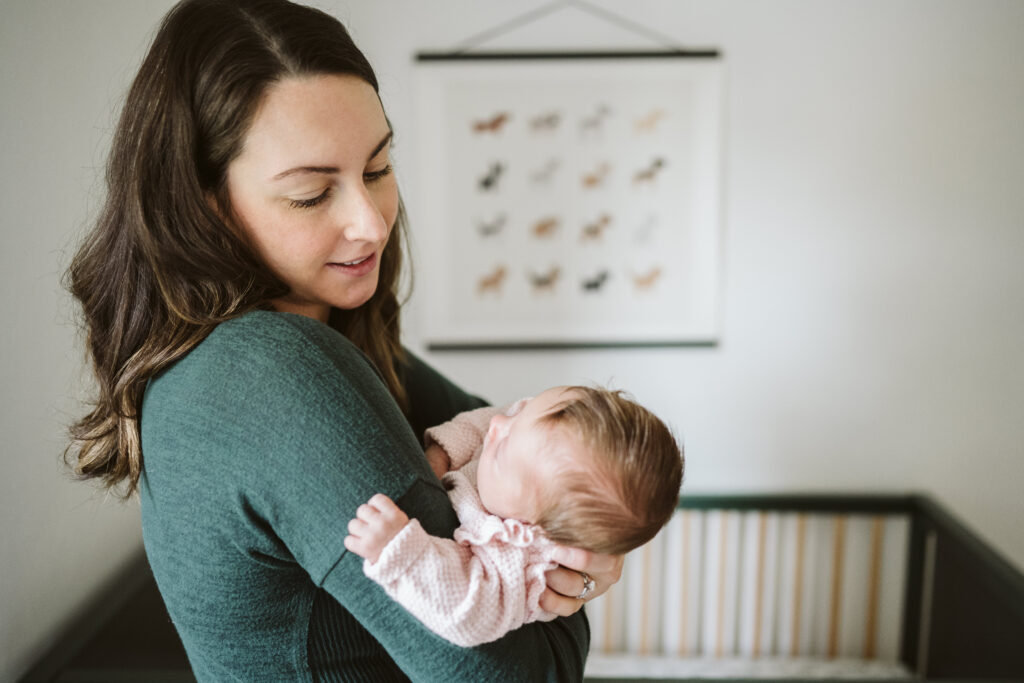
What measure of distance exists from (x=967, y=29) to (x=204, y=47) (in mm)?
2208

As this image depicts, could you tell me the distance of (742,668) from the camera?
89.8 inches

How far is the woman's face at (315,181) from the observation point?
693 millimetres

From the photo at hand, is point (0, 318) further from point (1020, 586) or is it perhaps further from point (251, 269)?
point (1020, 586)

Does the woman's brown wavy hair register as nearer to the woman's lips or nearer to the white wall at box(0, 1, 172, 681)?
the woman's lips

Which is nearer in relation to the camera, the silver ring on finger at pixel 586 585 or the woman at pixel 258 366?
the woman at pixel 258 366

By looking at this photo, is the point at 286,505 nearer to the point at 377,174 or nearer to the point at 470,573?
the point at 470,573

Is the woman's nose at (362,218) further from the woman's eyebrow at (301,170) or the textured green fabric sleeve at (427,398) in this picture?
the textured green fabric sleeve at (427,398)

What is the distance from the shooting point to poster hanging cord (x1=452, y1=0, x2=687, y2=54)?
82.5 inches

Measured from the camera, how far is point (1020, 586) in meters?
1.64

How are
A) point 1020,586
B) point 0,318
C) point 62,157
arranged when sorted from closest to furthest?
point 0,318, point 62,157, point 1020,586

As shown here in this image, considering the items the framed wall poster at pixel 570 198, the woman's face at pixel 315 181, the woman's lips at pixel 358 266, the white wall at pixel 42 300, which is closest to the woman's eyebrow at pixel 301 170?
the woman's face at pixel 315 181

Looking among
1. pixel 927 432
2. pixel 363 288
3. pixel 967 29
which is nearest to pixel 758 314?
pixel 927 432

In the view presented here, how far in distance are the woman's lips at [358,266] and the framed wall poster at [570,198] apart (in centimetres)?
141

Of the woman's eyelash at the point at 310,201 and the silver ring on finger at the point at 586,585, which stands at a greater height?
the woman's eyelash at the point at 310,201
